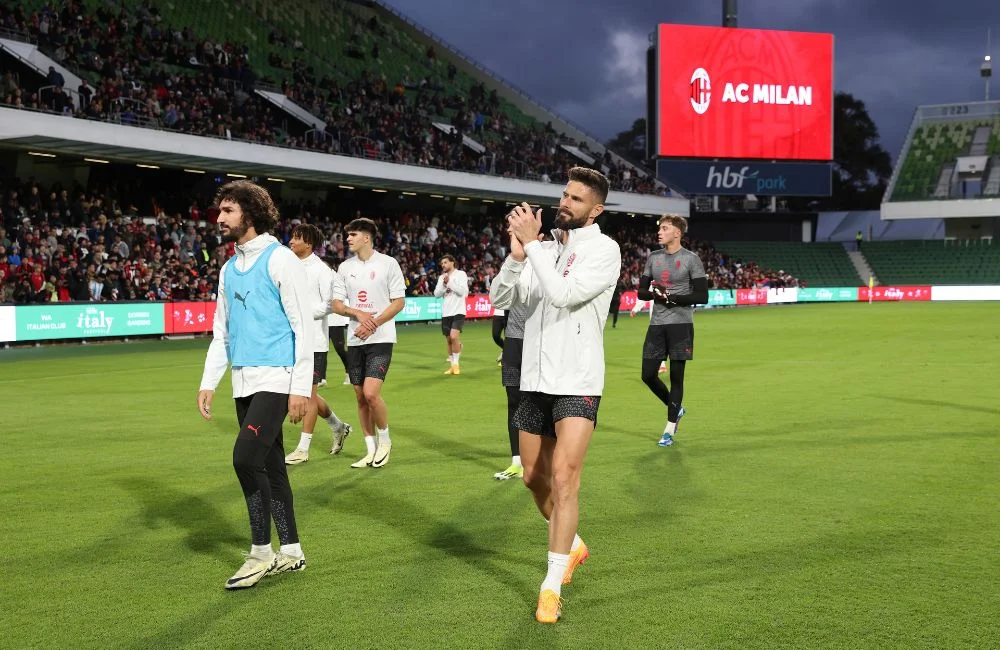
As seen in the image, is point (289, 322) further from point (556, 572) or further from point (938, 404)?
point (938, 404)

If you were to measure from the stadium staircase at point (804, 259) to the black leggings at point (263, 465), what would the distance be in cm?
6485

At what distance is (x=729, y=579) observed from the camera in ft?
18.3

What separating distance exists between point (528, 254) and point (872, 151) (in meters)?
107

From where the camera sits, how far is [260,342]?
5.59m

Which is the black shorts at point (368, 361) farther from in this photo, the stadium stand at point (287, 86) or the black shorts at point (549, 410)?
the stadium stand at point (287, 86)

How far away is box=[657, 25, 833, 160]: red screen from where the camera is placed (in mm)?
57781

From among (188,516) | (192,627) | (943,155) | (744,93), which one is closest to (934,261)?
(943,155)

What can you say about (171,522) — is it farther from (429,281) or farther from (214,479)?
(429,281)

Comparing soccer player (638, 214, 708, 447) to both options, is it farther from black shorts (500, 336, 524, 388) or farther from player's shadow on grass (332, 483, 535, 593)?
player's shadow on grass (332, 483, 535, 593)

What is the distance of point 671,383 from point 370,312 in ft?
11.0

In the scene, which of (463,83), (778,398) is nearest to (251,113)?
(463,83)

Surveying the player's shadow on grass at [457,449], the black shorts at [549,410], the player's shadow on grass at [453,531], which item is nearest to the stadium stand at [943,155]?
the player's shadow on grass at [457,449]

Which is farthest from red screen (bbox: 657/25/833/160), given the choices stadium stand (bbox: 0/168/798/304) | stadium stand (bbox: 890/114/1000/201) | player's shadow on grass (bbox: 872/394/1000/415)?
player's shadow on grass (bbox: 872/394/1000/415)

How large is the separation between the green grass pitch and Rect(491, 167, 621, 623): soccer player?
63cm
